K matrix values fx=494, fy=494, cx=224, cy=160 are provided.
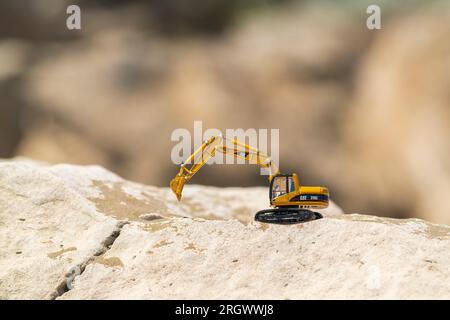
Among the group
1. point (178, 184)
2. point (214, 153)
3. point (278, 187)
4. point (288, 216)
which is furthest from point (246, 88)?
point (288, 216)

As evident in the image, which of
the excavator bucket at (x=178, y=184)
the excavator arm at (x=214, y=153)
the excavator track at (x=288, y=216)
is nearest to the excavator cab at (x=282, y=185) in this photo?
the excavator track at (x=288, y=216)

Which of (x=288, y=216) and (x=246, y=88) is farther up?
(x=246, y=88)

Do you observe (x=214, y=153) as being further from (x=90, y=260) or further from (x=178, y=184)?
(x=90, y=260)

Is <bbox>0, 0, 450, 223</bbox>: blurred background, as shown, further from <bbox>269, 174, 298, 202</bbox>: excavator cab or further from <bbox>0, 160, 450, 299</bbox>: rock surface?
<bbox>269, 174, 298, 202</bbox>: excavator cab

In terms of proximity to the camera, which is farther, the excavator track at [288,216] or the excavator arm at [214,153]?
the excavator arm at [214,153]

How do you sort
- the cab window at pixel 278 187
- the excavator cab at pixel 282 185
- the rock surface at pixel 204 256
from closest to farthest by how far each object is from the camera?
the rock surface at pixel 204 256
the excavator cab at pixel 282 185
the cab window at pixel 278 187

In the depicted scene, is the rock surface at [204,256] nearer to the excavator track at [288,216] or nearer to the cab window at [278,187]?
the excavator track at [288,216]

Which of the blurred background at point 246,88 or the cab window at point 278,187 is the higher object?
the blurred background at point 246,88
